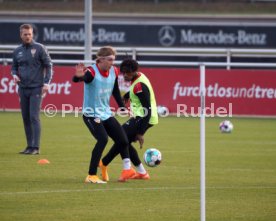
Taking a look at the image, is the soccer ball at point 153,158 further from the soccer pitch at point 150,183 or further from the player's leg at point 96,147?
the player's leg at point 96,147

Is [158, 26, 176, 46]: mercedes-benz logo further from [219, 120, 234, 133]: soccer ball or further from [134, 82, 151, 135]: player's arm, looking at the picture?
[134, 82, 151, 135]: player's arm

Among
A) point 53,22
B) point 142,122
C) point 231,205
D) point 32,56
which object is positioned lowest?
point 231,205

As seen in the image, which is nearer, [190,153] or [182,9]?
[190,153]

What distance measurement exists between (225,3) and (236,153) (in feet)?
92.5

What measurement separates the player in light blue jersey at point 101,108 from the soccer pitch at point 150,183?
1.31 feet

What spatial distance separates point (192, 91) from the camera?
27.7 meters

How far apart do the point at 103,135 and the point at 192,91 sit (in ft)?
48.4

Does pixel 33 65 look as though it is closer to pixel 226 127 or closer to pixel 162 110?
pixel 226 127

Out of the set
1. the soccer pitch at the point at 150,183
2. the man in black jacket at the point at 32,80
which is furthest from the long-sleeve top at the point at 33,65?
the soccer pitch at the point at 150,183

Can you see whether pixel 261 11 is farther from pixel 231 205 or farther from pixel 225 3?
pixel 231 205

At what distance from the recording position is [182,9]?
45.8 meters

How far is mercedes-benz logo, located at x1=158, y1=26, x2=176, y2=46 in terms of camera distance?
42594mm

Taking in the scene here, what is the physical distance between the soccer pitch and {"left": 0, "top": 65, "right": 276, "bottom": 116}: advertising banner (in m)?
5.40

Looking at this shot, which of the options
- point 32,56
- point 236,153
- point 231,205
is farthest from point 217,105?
point 231,205
